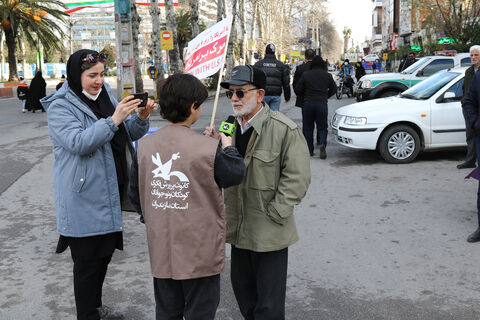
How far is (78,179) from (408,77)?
50.4ft

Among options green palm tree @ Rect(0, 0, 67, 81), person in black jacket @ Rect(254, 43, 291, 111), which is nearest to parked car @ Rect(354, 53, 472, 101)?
person in black jacket @ Rect(254, 43, 291, 111)

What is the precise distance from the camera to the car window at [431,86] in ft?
31.5

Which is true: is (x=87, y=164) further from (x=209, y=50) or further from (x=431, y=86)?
(x=431, y=86)

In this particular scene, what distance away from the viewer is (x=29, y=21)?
37.0m

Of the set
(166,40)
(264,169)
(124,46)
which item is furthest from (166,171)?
(166,40)

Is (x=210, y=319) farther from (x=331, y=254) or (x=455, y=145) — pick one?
(x=455, y=145)

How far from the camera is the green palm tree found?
3591 cm

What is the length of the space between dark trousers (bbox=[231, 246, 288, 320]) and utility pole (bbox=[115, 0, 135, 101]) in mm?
12733

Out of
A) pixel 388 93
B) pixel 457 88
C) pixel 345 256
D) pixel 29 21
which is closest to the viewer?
pixel 345 256

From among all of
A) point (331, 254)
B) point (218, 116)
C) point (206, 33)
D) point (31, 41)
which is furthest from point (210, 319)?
point (31, 41)

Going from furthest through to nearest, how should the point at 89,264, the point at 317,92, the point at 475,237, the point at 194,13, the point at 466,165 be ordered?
the point at 194,13, the point at 317,92, the point at 466,165, the point at 475,237, the point at 89,264

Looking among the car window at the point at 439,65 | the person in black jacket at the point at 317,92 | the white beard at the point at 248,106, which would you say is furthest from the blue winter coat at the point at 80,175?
the car window at the point at 439,65

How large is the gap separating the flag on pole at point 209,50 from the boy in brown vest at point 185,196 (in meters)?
0.79

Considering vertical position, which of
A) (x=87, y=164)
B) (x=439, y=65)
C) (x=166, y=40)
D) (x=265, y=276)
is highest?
(x=166, y=40)
